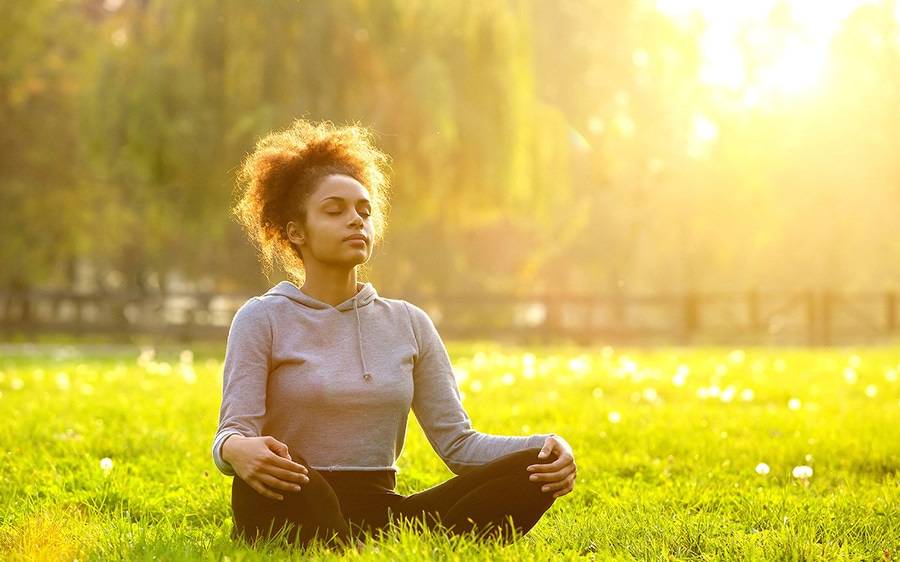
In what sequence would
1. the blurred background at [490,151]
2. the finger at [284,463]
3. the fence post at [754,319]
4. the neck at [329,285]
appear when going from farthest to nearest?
1. the fence post at [754,319]
2. the blurred background at [490,151]
3. the neck at [329,285]
4. the finger at [284,463]

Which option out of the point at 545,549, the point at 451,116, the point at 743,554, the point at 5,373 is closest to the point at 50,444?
the point at 545,549

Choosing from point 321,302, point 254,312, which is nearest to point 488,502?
point 321,302

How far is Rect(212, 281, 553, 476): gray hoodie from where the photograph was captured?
3559 millimetres

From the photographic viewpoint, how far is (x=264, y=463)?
323 centimetres

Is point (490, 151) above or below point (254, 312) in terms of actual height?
above

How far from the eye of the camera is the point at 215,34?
772 inches

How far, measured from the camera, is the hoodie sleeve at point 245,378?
345cm

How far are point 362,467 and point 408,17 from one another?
1723 centimetres

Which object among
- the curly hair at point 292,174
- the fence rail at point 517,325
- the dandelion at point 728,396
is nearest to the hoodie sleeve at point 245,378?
the curly hair at point 292,174

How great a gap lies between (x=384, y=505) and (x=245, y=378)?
0.69m

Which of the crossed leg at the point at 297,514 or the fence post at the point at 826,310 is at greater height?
the crossed leg at the point at 297,514

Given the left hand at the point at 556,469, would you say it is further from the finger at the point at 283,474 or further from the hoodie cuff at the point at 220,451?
the hoodie cuff at the point at 220,451

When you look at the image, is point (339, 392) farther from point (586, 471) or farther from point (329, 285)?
point (586, 471)

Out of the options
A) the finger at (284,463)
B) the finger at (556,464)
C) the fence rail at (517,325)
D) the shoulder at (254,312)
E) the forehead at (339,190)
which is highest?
the forehead at (339,190)
